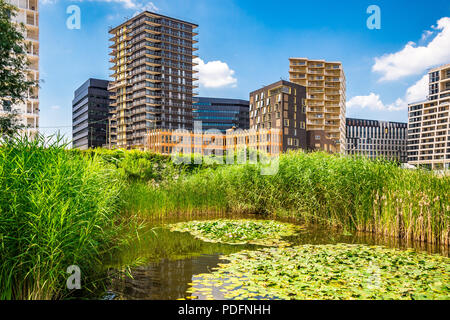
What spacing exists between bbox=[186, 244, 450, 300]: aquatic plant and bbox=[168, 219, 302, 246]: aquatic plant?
1.20m

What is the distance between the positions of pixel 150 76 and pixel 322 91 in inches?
1613

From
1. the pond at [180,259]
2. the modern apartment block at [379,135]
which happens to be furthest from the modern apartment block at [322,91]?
the pond at [180,259]

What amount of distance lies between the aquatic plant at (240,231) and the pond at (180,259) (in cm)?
24

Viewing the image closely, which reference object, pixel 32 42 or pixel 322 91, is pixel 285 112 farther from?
pixel 32 42

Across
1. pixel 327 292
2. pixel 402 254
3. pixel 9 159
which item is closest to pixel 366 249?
pixel 402 254

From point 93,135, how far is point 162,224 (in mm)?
89192

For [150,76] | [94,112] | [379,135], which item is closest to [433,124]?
[379,135]

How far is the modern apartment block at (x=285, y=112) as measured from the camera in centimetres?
5962

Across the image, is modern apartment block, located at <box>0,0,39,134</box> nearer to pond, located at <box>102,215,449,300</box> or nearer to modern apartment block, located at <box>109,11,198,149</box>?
modern apartment block, located at <box>109,11,198,149</box>

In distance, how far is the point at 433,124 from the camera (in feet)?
280

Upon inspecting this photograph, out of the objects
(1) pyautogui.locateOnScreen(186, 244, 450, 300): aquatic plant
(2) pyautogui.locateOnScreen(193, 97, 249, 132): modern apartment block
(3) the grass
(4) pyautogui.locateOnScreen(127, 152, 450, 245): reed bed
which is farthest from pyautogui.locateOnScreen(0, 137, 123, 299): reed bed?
(2) pyautogui.locateOnScreen(193, 97, 249, 132): modern apartment block
